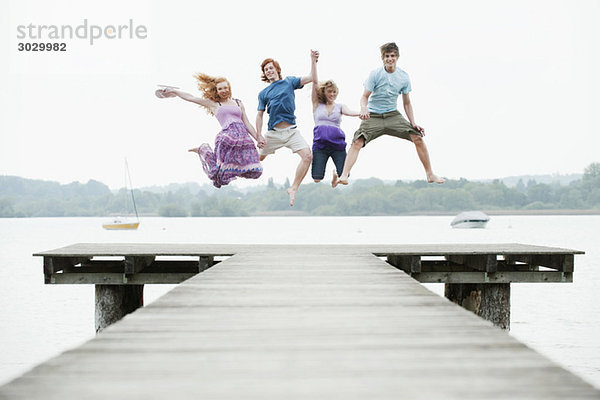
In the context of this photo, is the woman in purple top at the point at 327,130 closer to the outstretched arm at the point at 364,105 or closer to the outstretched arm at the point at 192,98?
the outstretched arm at the point at 364,105

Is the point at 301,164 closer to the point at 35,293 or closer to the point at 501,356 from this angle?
the point at 501,356

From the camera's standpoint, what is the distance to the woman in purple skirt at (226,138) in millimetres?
8578

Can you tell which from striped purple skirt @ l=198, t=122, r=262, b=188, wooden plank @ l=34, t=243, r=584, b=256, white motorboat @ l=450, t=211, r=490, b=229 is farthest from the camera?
white motorboat @ l=450, t=211, r=490, b=229

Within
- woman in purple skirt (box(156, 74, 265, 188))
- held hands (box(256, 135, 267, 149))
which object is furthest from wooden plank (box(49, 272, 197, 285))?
held hands (box(256, 135, 267, 149))

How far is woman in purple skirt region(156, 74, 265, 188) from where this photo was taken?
858cm

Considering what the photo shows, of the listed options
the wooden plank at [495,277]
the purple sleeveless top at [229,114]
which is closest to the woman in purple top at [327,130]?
the purple sleeveless top at [229,114]

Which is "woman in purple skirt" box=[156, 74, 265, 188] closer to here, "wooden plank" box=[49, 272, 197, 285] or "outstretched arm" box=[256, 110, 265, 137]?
"outstretched arm" box=[256, 110, 265, 137]

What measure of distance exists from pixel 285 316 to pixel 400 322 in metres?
0.87

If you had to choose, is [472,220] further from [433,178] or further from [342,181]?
[342,181]

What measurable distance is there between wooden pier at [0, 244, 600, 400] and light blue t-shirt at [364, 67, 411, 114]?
132 inches

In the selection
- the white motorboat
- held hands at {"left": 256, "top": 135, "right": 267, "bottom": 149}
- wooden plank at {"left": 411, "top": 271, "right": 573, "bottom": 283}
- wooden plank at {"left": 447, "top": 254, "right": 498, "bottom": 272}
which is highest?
held hands at {"left": 256, "top": 135, "right": 267, "bottom": 149}

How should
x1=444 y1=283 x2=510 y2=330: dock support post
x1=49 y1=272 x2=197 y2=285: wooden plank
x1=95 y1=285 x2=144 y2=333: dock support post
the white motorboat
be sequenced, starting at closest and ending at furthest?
x1=49 y1=272 x2=197 y2=285: wooden plank → x1=444 y1=283 x2=510 y2=330: dock support post → x1=95 y1=285 x2=144 y2=333: dock support post → the white motorboat

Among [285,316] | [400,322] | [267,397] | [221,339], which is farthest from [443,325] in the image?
[267,397]

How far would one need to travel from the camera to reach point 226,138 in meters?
8.62
